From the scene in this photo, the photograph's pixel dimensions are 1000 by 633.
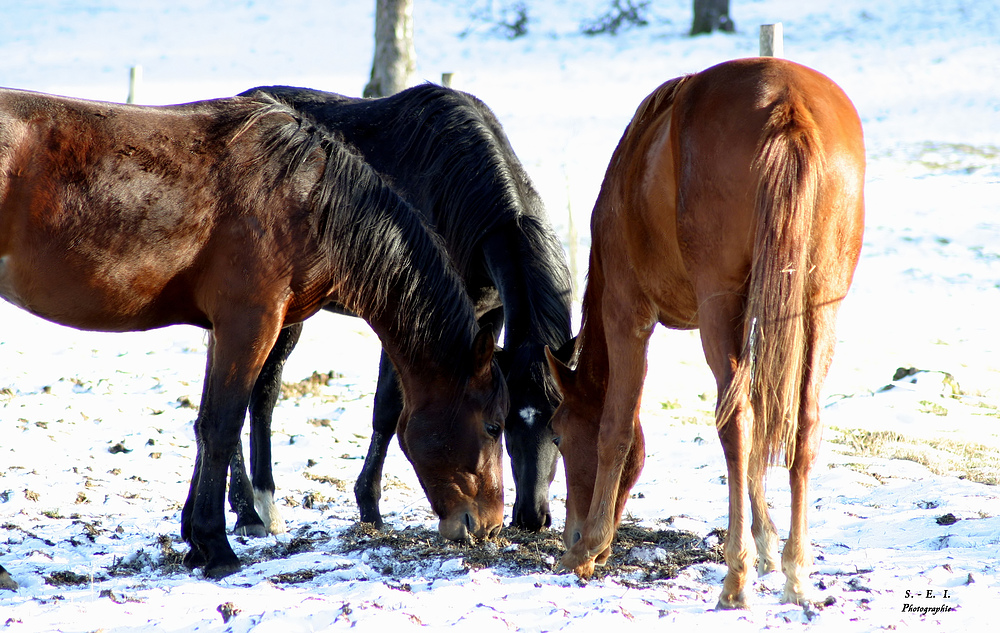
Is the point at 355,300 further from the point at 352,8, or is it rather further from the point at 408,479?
the point at 352,8

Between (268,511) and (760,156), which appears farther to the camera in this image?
(268,511)

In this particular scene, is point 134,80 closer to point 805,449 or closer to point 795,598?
point 805,449

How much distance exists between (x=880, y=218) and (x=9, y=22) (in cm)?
2385

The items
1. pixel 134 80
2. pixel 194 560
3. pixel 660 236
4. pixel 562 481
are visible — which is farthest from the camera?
pixel 134 80

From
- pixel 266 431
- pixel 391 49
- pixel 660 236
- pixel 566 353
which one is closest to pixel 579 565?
pixel 566 353

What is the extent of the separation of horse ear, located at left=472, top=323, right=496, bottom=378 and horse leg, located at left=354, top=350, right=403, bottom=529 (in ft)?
2.71

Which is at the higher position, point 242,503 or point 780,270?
point 780,270

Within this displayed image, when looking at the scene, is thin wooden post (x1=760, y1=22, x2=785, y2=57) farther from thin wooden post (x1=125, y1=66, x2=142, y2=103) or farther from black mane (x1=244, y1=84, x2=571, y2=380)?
thin wooden post (x1=125, y1=66, x2=142, y2=103)

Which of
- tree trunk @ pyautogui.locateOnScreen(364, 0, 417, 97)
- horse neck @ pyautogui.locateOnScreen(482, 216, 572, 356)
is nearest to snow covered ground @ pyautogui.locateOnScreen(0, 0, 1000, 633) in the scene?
horse neck @ pyautogui.locateOnScreen(482, 216, 572, 356)

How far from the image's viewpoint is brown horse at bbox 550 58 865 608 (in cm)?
276

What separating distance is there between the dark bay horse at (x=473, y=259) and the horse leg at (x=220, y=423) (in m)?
0.74

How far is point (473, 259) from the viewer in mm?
4672

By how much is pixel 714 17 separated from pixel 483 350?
20570mm

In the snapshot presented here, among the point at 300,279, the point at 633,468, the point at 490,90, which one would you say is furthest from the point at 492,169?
the point at 490,90
